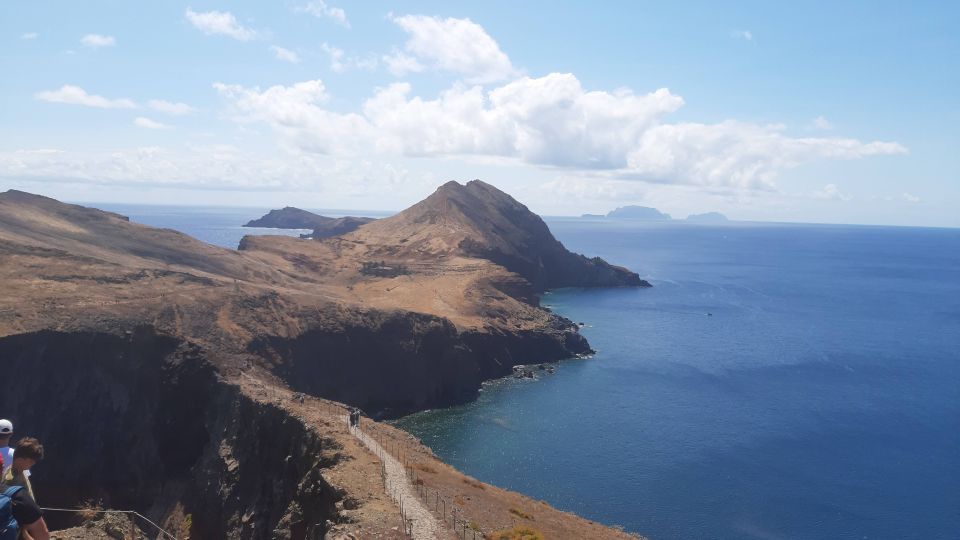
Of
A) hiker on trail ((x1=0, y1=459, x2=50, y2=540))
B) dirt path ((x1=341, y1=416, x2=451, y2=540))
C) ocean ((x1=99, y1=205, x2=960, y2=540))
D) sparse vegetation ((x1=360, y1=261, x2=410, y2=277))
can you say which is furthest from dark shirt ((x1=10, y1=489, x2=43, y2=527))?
sparse vegetation ((x1=360, y1=261, x2=410, y2=277))

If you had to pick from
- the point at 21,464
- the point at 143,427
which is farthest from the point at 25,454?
the point at 143,427

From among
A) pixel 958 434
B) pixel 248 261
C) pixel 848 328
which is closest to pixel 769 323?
pixel 848 328

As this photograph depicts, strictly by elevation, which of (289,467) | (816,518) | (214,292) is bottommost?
(816,518)

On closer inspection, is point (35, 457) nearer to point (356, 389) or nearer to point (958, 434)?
point (356, 389)

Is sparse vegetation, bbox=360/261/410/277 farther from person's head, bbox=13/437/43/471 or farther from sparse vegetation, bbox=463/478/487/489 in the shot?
person's head, bbox=13/437/43/471

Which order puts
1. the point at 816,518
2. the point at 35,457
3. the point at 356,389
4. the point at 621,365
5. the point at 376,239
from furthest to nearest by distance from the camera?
the point at 376,239, the point at 621,365, the point at 356,389, the point at 816,518, the point at 35,457

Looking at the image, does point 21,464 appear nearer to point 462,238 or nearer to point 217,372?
point 217,372
